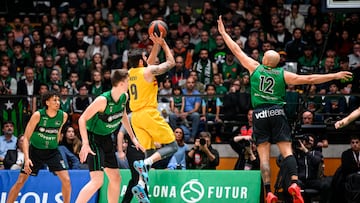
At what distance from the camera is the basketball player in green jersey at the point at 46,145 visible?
12773mm

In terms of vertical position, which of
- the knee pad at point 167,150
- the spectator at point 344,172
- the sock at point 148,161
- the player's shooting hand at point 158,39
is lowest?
the spectator at point 344,172

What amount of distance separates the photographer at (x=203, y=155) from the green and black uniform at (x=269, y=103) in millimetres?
3219

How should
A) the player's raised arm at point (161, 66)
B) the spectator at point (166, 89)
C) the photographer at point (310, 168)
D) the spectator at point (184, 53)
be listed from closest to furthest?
the player's raised arm at point (161, 66) < the photographer at point (310, 168) < the spectator at point (166, 89) < the spectator at point (184, 53)

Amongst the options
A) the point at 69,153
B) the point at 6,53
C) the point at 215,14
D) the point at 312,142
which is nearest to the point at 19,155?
the point at 69,153

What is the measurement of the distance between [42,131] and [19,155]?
2.92 m

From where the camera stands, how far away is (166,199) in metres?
13.4

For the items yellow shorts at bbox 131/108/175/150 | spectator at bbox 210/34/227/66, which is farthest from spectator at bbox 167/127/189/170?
spectator at bbox 210/34/227/66

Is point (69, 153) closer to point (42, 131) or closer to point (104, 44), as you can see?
point (42, 131)

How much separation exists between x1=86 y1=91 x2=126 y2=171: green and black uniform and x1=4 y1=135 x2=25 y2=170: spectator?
4084 millimetres

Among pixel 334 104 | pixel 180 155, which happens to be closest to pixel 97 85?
pixel 180 155

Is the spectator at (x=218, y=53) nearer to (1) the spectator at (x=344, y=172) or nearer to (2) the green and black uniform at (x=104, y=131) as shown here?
(1) the spectator at (x=344, y=172)

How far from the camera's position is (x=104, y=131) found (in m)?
11.6

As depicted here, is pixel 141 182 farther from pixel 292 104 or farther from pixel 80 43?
pixel 80 43

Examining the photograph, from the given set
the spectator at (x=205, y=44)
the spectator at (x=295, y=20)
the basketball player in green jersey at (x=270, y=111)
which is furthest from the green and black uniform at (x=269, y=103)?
the spectator at (x=295, y=20)
